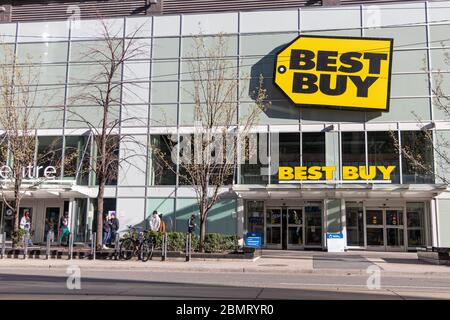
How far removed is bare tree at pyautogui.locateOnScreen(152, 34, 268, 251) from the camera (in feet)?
70.5

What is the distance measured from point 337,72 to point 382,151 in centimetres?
489

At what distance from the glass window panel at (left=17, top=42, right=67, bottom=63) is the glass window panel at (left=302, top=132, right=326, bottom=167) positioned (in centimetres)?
1536

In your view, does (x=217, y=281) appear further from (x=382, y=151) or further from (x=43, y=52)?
(x=43, y=52)

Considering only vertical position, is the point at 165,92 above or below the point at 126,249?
above

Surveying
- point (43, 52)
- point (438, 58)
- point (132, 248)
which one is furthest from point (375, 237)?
point (43, 52)

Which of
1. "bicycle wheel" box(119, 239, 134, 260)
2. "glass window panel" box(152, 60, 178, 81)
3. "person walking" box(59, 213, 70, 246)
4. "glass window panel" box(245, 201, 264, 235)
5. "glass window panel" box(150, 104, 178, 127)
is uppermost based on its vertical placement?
"glass window panel" box(152, 60, 178, 81)

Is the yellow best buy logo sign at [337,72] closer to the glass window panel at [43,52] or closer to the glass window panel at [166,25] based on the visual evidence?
the glass window panel at [166,25]

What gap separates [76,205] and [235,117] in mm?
10495

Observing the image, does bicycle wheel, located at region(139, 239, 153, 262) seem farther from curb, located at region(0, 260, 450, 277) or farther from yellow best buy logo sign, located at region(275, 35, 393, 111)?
yellow best buy logo sign, located at region(275, 35, 393, 111)

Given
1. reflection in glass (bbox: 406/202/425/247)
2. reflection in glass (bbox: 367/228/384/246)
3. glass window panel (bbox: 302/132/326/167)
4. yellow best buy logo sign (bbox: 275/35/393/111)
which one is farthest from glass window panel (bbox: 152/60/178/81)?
reflection in glass (bbox: 406/202/425/247)

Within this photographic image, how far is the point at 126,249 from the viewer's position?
19562 mm

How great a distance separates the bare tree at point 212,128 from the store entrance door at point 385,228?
7827 mm

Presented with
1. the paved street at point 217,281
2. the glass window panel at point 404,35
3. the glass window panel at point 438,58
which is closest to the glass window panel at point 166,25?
the glass window panel at point 404,35
